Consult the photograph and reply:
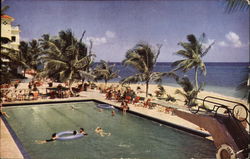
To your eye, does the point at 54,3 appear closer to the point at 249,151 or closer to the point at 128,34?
the point at 249,151

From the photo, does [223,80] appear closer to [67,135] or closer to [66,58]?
[66,58]

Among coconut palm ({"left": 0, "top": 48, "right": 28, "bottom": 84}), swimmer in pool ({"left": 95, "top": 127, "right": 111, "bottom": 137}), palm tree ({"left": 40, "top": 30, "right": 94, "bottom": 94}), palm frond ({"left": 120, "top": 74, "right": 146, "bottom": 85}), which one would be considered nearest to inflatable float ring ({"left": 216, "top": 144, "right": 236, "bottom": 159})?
swimmer in pool ({"left": 95, "top": 127, "right": 111, "bottom": 137})

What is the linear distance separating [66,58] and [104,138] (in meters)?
9.70

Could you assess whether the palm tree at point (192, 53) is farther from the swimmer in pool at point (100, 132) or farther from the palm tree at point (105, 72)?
the palm tree at point (105, 72)

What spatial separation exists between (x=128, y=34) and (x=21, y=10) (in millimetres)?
40324

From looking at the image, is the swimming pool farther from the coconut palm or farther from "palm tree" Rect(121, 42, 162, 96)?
"palm tree" Rect(121, 42, 162, 96)

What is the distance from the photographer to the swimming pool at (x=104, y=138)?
279 inches

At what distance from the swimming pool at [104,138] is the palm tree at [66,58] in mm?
3991

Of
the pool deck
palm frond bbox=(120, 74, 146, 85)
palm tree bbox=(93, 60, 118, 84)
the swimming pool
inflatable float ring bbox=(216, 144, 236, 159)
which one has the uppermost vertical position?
palm tree bbox=(93, 60, 118, 84)

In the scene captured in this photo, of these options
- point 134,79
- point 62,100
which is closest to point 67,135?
point 62,100

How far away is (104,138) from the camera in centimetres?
853

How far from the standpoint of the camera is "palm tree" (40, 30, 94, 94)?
15.8 metres

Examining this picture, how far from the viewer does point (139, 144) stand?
26.1ft

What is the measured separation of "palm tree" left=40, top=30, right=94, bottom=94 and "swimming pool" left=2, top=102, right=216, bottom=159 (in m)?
3.99
